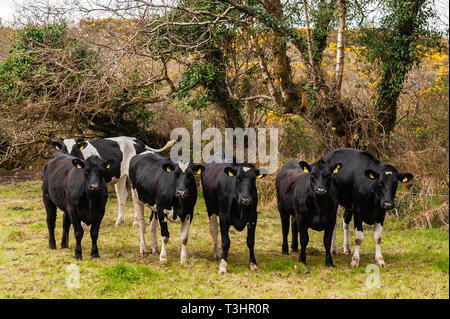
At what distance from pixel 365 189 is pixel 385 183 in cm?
50

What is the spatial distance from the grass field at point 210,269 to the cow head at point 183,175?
1.34m

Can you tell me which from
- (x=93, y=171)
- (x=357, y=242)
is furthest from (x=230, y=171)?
(x=357, y=242)

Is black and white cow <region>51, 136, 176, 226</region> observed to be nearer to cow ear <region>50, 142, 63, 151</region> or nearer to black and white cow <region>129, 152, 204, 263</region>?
cow ear <region>50, 142, 63, 151</region>

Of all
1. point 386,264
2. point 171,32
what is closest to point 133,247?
point 386,264

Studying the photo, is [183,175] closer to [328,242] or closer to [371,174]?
[328,242]

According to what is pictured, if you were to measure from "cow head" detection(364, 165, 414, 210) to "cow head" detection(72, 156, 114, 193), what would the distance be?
4940mm

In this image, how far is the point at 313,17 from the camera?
14.5 meters

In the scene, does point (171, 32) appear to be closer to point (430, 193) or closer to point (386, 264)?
point (430, 193)

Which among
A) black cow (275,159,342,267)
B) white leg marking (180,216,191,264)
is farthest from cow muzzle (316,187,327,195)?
white leg marking (180,216,191,264)

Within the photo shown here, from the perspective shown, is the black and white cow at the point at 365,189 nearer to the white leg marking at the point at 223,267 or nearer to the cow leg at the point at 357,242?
the cow leg at the point at 357,242

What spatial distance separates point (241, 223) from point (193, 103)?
8.49 m

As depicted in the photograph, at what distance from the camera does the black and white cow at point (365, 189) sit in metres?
8.96

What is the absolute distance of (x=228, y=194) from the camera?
9.00m

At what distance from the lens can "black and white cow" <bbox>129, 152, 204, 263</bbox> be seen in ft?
30.5
